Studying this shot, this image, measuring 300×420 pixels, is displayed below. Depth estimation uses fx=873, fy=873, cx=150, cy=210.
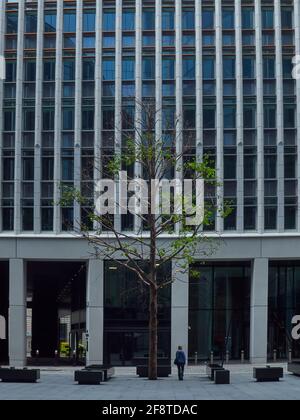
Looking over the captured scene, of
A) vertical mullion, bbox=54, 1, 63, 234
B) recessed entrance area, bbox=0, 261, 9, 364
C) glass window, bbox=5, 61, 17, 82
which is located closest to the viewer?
vertical mullion, bbox=54, 1, 63, 234

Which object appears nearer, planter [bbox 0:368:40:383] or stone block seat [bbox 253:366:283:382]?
planter [bbox 0:368:40:383]

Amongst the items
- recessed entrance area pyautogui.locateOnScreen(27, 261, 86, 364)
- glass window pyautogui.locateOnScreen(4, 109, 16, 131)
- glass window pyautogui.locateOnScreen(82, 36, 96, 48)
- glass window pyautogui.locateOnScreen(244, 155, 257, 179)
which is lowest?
recessed entrance area pyautogui.locateOnScreen(27, 261, 86, 364)

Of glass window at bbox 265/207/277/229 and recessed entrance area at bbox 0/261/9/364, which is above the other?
glass window at bbox 265/207/277/229

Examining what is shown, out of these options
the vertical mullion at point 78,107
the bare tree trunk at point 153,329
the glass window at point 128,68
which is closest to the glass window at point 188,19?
the glass window at point 128,68

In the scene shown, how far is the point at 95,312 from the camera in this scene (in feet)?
201

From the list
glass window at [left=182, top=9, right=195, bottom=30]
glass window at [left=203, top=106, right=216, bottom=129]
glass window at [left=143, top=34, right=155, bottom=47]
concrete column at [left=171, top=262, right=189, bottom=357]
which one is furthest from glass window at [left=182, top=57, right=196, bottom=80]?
concrete column at [left=171, top=262, right=189, bottom=357]

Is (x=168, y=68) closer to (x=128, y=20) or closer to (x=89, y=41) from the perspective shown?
(x=128, y=20)

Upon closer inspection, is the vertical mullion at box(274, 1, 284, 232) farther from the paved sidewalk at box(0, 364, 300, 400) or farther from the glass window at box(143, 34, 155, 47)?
the paved sidewalk at box(0, 364, 300, 400)

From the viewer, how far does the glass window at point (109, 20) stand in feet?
207

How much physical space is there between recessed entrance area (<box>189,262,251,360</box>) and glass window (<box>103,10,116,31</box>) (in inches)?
724

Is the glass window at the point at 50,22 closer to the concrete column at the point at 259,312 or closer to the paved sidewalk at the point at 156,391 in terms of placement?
the concrete column at the point at 259,312

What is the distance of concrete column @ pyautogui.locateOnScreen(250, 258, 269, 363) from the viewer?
60938 millimetres

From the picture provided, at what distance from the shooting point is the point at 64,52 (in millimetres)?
62688

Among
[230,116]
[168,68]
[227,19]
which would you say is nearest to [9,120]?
[168,68]
